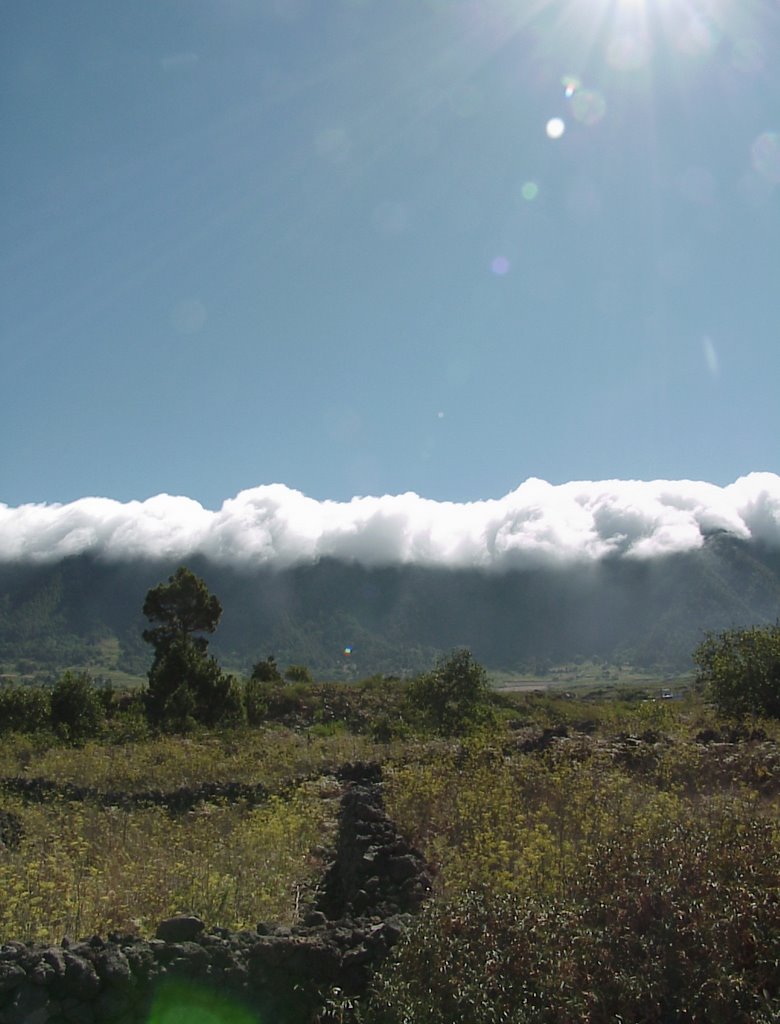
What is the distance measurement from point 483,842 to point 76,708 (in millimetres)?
24299

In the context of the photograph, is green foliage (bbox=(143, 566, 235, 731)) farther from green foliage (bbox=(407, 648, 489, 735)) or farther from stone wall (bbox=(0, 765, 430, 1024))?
stone wall (bbox=(0, 765, 430, 1024))

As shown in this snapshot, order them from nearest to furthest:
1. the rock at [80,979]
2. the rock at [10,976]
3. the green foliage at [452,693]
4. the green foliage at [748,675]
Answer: the rock at [10,976], the rock at [80,979], the green foliage at [748,675], the green foliage at [452,693]

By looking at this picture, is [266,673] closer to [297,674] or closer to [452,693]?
[297,674]

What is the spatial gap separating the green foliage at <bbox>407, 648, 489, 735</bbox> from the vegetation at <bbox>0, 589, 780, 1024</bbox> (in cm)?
9

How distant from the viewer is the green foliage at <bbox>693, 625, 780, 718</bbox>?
21.4 m

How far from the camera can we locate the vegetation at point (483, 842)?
545 centimetres

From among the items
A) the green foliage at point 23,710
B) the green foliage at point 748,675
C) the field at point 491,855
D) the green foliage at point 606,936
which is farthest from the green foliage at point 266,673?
the green foliage at point 606,936

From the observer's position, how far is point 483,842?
10664 millimetres

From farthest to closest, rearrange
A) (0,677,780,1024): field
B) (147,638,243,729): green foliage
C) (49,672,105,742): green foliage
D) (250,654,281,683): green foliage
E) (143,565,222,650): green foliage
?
(250,654,281,683): green foliage, (143,565,222,650): green foliage, (147,638,243,729): green foliage, (49,672,105,742): green foliage, (0,677,780,1024): field

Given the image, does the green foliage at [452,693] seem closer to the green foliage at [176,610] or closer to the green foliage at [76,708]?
the green foliage at [76,708]

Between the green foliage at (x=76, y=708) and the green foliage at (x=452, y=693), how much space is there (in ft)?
43.5

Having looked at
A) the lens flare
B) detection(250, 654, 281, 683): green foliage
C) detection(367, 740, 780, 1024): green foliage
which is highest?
detection(367, 740, 780, 1024): green foliage

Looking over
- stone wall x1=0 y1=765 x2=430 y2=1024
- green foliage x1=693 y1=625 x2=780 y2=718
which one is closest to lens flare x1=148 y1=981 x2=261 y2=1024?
stone wall x1=0 y1=765 x2=430 y2=1024

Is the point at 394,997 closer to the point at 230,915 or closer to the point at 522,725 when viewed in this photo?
the point at 230,915
